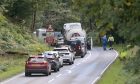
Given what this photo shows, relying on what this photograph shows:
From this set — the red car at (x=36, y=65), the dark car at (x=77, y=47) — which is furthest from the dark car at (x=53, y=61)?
the dark car at (x=77, y=47)

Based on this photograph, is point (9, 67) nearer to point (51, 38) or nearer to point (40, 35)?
point (51, 38)

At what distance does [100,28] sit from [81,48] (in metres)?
48.1

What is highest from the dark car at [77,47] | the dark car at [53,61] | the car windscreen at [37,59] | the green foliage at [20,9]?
the green foliage at [20,9]

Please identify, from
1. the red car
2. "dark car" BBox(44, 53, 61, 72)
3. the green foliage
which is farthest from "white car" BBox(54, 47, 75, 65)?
the green foliage

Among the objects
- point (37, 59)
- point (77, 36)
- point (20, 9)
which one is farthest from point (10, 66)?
point (20, 9)

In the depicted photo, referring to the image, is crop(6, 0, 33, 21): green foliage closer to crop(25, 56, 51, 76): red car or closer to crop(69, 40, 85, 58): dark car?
crop(69, 40, 85, 58): dark car

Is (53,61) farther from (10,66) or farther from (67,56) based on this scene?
(67,56)

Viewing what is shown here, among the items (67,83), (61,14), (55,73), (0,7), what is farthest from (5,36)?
(61,14)

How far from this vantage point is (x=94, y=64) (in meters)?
45.0

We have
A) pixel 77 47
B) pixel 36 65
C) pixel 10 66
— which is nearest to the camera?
pixel 36 65

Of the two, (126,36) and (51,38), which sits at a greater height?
(126,36)

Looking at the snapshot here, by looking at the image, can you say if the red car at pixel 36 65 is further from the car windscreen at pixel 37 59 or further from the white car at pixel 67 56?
the white car at pixel 67 56

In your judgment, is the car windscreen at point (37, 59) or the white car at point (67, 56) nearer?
the car windscreen at point (37, 59)

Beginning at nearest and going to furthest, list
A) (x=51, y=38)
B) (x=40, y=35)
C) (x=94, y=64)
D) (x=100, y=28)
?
(x=100, y=28), (x=94, y=64), (x=51, y=38), (x=40, y=35)
